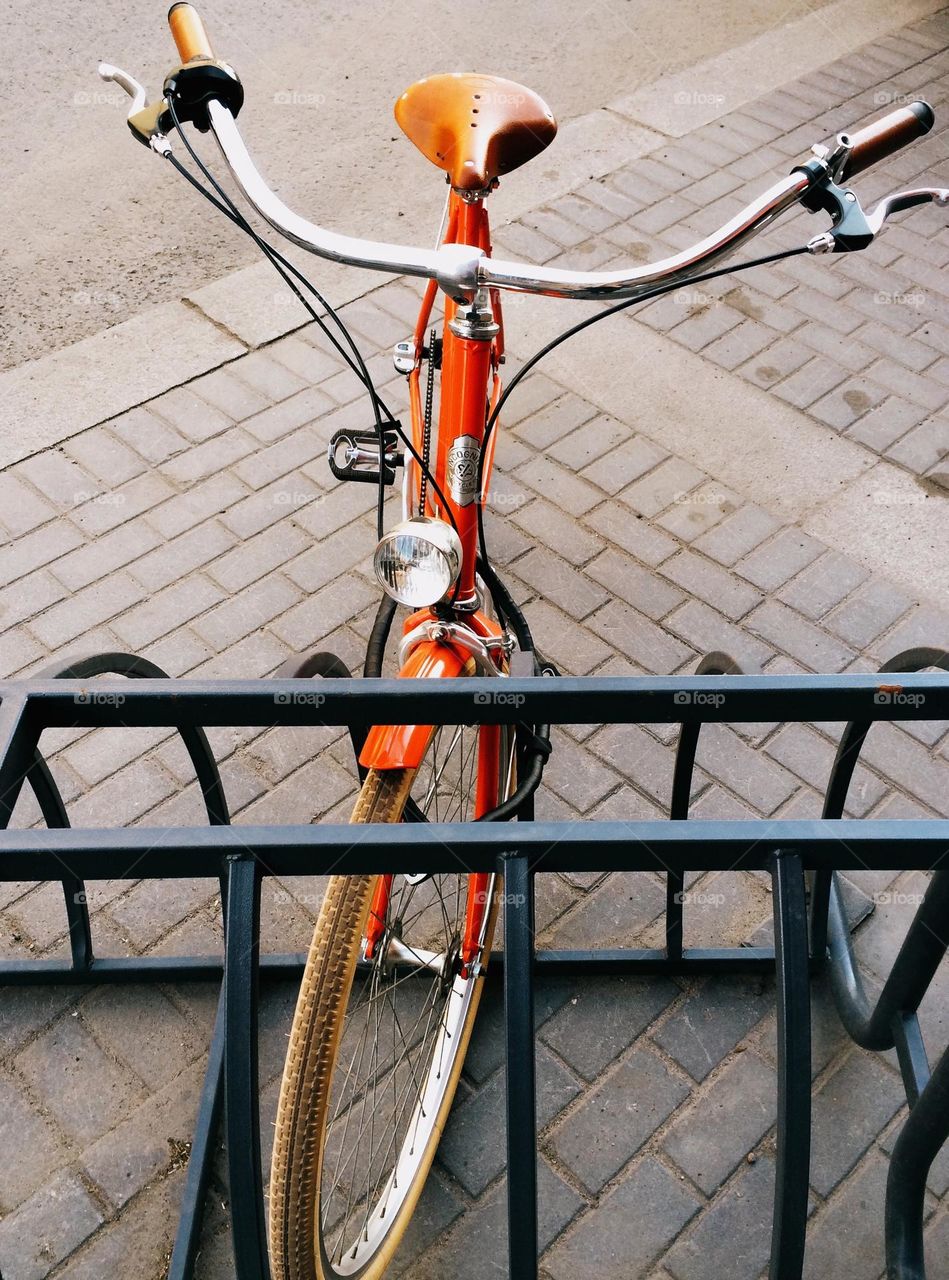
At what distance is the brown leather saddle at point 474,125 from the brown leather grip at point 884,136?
68 centimetres

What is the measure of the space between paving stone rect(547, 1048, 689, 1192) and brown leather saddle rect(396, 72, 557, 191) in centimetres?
196

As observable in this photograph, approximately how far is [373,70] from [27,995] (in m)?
5.26

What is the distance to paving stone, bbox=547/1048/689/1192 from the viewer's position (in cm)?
255

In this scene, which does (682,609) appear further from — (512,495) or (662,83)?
(662,83)

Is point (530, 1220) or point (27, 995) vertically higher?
point (530, 1220)

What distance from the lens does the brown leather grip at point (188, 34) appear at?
220cm

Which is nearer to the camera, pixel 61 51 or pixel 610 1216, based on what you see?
pixel 610 1216

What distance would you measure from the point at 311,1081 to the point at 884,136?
5.82ft

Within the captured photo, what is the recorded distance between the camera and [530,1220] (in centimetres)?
142

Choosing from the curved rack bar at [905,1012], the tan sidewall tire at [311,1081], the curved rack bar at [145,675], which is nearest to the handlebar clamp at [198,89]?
the curved rack bar at [145,675]

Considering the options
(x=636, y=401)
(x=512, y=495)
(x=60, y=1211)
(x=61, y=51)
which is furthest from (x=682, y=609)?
(x=61, y=51)

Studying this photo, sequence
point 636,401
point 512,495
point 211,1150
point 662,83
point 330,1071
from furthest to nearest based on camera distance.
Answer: point 662,83 < point 636,401 < point 512,495 < point 211,1150 < point 330,1071

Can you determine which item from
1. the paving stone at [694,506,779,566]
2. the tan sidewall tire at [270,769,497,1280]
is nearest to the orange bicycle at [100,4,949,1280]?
the tan sidewall tire at [270,769,497,1280]

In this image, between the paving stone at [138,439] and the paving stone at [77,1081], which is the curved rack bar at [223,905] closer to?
the paving stone at [77,1081]
